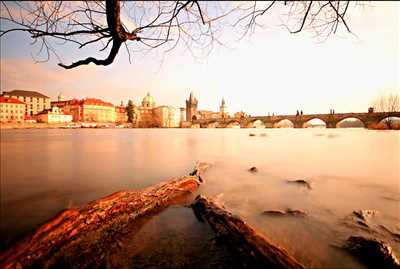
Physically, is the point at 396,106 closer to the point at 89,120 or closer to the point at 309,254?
the point at 309,254

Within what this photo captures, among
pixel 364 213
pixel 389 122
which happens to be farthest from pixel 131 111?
pixel 364 213

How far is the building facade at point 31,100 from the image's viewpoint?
104250 millimetres

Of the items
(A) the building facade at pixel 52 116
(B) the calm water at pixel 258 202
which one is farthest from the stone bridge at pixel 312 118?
(A) the building facade at pixel 52 116

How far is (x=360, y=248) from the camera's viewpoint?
3182 mm

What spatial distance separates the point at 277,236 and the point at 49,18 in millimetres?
4448

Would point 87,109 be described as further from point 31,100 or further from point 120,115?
point 31,100

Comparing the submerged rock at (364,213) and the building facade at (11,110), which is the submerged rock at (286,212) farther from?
the building facade at (11,110)

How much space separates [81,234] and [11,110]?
4524 inches

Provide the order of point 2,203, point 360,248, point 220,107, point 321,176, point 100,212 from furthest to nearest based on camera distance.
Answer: point 220,107
point 321,176
point 2,203
point 100,212
point 360,248

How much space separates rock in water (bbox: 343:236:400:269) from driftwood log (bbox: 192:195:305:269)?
1.32m

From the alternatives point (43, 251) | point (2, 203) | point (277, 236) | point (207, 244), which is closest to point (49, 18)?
point (43, 251)

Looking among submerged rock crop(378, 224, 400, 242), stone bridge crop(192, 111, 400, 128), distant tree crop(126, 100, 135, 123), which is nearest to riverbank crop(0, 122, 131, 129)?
distant tree crop(126, 100, 135, 123)

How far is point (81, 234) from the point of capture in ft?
10.5

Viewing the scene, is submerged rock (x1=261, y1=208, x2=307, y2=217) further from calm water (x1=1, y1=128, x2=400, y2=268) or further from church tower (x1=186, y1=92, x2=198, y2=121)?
church tower (x1=186, y1=92, x2=198, y2=121)
